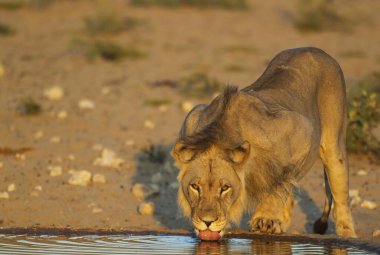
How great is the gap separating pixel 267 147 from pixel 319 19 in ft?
39.5

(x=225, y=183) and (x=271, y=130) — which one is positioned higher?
(x=271, y=130)

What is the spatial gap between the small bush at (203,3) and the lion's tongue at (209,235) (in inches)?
553

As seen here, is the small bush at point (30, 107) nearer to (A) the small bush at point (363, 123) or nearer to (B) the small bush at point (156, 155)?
(B) the small bush at point (156, 155)

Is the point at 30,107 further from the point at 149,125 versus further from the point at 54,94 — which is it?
the point at 149,125

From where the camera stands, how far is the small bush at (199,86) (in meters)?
13.3

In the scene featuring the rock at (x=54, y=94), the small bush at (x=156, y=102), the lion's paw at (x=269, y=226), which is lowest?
the lion's paw at (x=269, y=226)

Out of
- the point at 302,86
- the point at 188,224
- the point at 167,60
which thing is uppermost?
the point at 167,60

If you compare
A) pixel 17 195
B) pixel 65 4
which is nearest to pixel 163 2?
pixel 65 4

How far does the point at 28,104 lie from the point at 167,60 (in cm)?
398

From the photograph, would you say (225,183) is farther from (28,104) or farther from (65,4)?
(65,4)

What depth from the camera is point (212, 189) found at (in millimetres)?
6262

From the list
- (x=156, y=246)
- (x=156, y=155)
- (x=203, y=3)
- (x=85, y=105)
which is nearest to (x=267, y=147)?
(x=156, y=246)

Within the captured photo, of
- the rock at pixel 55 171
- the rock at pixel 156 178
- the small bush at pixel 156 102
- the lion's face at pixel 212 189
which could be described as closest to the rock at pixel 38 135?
the rock at pixel 55 171

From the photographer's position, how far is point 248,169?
21.4 feet
